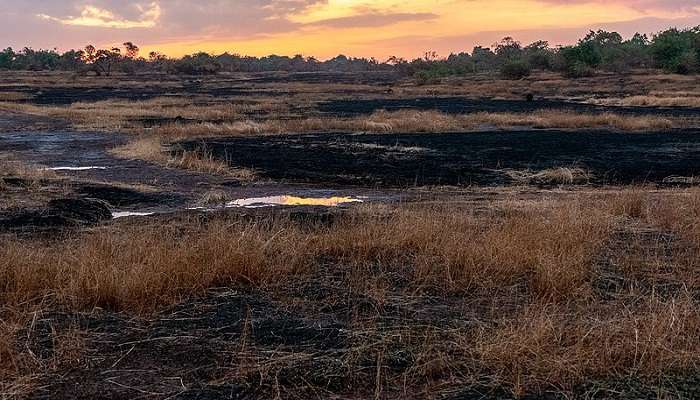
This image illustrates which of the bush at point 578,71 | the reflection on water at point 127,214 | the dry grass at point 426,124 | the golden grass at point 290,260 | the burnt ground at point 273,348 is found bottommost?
the reflection on water at point 127,214

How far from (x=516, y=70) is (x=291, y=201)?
77.9 meters

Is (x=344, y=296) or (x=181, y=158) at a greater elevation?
(x=181, y=158)

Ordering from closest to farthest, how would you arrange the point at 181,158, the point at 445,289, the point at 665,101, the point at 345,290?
the point at 345,290 < the point at 445,289 < the point at 181,158 < the point at 665,101

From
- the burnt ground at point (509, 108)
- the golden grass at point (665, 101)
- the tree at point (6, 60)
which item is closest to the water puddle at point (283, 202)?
Answer: the burnt ground at point (509, 108)

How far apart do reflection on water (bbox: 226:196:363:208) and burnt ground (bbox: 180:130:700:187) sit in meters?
2.41

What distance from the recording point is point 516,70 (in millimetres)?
87438

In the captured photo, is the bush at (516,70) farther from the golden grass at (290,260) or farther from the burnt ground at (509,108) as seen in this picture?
the golden grass at (290,260)

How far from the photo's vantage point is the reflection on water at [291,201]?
14.9 meters

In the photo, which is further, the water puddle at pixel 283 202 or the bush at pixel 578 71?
the bush at pixel 578 71

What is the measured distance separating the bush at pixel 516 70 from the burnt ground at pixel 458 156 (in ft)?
187

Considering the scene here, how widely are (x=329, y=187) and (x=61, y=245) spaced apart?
9.76 m

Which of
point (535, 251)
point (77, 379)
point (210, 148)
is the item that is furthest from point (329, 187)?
point (77, 379)

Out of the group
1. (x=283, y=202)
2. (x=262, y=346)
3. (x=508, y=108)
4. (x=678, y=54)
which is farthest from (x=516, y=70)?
(x=262, y=346)

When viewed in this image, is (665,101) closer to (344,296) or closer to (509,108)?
(509,108)
